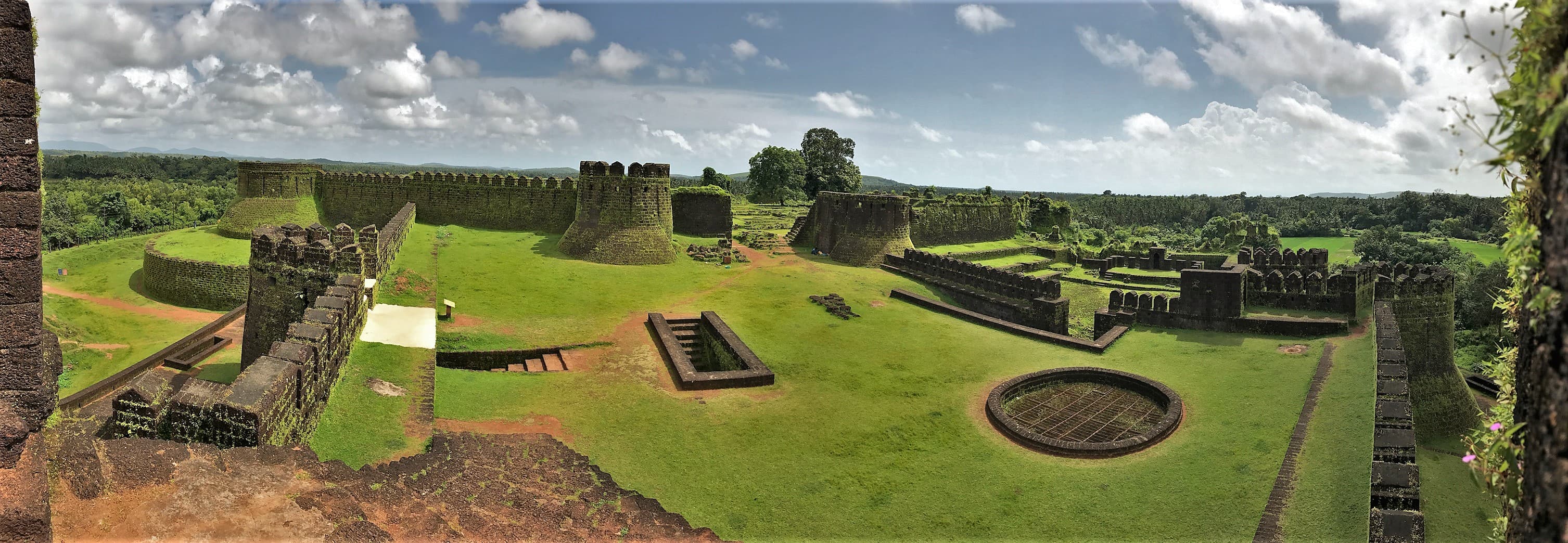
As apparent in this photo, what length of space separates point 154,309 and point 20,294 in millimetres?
29343

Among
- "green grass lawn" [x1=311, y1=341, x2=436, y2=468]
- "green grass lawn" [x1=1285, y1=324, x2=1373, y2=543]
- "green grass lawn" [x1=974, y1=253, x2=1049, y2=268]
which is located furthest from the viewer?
"green grass lawn" [x1=974, y1=253, x2=1049, y2=268]

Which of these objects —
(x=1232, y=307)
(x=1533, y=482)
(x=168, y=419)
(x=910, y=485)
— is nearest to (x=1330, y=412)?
(x=1232, y=307)

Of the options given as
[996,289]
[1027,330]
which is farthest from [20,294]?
[996,289]

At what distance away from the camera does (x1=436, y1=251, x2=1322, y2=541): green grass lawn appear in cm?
845

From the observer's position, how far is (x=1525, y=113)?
8.48 feet

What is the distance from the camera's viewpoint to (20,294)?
4734 mm

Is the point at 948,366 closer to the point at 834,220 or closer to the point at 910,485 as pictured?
the point at 910,485

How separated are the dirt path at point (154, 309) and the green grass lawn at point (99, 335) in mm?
219

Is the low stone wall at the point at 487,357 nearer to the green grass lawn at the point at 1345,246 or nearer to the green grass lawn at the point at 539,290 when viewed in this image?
the green grass lawn at the point at 539,290

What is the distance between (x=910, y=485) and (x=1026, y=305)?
12.5m

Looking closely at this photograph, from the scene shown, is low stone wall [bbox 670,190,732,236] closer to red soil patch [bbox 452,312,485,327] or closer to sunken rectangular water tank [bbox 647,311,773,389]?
sunken rectangular water tank [bbox 647,311,773,389]

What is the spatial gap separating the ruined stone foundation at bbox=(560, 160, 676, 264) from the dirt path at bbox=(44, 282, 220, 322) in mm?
13602

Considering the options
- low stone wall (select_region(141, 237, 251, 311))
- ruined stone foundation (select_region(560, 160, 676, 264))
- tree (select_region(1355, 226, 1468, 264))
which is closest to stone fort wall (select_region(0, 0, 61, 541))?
ruined stone foundation (select_region(560, 160, 676, 264))

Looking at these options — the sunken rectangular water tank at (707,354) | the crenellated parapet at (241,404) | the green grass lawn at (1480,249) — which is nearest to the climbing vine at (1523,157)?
the crenellated parapet at (241,404)
